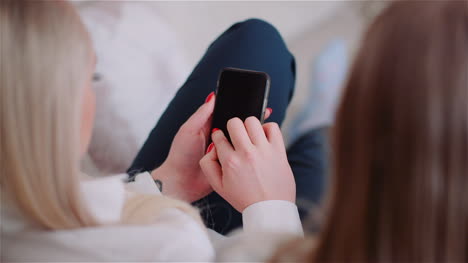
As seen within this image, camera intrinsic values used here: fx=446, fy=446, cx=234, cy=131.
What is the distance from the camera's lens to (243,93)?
59 centimetres

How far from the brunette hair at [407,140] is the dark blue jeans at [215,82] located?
1.22ft

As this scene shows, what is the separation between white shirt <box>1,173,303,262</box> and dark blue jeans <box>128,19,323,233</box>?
22 centimetres

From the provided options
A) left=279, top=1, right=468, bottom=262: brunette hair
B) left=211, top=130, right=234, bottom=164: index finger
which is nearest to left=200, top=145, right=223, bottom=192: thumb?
left=211, top=130, right=234, bottom=164: index finger

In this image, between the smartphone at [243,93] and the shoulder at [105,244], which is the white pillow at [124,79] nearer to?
the smartphone at [243,93]

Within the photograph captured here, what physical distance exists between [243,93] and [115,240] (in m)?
0.27

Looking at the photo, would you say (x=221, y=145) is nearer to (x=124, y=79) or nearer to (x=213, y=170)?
(x=213, y=170)

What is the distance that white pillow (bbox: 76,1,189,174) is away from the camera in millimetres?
875

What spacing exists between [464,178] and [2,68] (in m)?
0.35

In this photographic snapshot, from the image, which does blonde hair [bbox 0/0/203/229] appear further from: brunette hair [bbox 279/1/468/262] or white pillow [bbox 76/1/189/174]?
white pillow [bbox 76/1/189/174]

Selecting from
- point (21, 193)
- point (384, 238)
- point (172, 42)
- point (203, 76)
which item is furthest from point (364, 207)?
point (172, 42)

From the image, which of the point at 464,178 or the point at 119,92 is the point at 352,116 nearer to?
the point at 464,178

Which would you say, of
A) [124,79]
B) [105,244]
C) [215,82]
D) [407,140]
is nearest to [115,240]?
[105,244]

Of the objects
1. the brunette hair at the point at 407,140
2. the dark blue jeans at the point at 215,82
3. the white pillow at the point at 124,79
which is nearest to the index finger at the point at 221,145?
the dark blue jeans at the point at 215,82

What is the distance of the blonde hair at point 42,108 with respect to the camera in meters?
0.36
